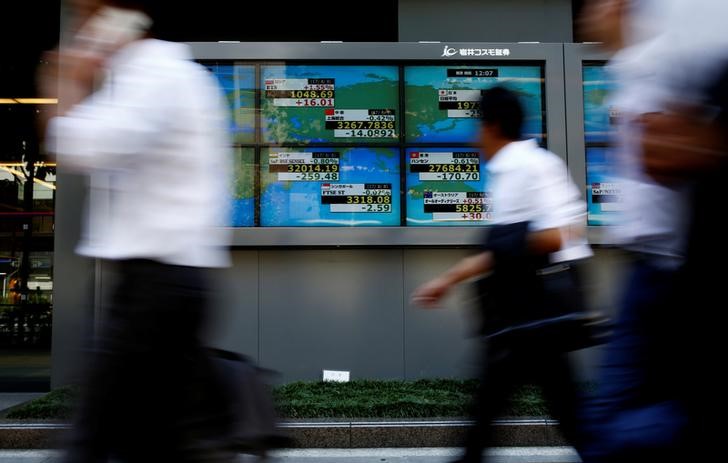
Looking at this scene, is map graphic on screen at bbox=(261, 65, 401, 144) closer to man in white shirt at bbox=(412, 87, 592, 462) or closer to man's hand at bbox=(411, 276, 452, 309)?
man in white shirt at bbox=(412, 87, 592, 462)

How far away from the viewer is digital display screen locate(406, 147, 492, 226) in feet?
22.2

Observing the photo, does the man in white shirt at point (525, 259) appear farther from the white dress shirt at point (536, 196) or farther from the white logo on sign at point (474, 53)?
the white logo on sign at point (474, 53)

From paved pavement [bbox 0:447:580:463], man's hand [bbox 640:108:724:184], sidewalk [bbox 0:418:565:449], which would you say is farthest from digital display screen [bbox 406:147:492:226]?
man's hand [bbox 640:108:724:184]

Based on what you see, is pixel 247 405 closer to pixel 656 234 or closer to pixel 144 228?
pixel 144 228

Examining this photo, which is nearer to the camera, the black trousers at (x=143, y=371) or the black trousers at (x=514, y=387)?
the black trousers at (x=143, y=371)

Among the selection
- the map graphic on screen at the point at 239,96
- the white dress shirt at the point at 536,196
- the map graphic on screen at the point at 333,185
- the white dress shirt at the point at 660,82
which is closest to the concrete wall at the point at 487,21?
the map graphic on screen at the point at 333,185

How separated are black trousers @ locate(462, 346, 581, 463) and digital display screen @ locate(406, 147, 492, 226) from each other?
4169mm

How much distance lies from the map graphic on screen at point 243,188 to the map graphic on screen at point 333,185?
114mm

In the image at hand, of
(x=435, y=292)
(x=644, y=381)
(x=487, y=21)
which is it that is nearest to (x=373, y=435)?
(x=435, y=292)

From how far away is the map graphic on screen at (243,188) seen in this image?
6684 mm

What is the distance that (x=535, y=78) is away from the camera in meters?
6.80

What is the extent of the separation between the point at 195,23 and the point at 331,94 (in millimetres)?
2396

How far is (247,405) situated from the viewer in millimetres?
2021

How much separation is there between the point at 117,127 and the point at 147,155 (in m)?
0.11
